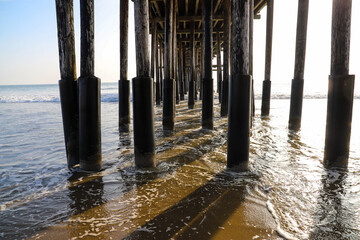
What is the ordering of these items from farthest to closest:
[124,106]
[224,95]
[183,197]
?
[224,95], [124,106], [183,197]

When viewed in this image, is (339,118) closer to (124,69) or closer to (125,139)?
(125,139)

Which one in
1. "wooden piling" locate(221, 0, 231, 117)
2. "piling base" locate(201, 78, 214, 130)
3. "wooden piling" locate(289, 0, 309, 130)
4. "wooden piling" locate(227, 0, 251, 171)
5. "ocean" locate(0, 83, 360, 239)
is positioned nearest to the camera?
"ocean" locate(0, 83, 360, 239)

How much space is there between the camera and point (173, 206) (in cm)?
258

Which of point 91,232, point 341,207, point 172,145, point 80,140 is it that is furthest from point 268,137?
point 91,232

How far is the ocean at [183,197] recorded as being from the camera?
84.9 inches

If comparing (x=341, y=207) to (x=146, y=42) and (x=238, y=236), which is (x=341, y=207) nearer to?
(x=238, y=236)

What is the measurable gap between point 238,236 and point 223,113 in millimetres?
7562

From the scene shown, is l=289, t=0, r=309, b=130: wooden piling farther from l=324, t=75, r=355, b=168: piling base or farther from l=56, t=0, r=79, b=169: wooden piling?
l=56, t=0, r=79, b=169: wooden piling

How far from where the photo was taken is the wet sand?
2123 millimetres

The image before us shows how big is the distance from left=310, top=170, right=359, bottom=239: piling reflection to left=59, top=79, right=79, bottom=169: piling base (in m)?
3.32

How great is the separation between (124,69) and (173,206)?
15.8 ft

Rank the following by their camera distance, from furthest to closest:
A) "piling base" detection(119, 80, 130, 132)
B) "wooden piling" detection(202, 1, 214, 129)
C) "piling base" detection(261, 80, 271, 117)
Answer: "piling base" detection(261, 80, 271, 117)
"piling base" detection(119, 80, 130, 132)
"wooden piling" detection(202, 1, 214, 129)

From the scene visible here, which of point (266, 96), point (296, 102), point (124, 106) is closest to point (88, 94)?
point (124, 106)

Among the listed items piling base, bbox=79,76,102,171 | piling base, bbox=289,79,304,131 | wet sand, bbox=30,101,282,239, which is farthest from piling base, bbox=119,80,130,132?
piling base, bbox=289,79,304,131
